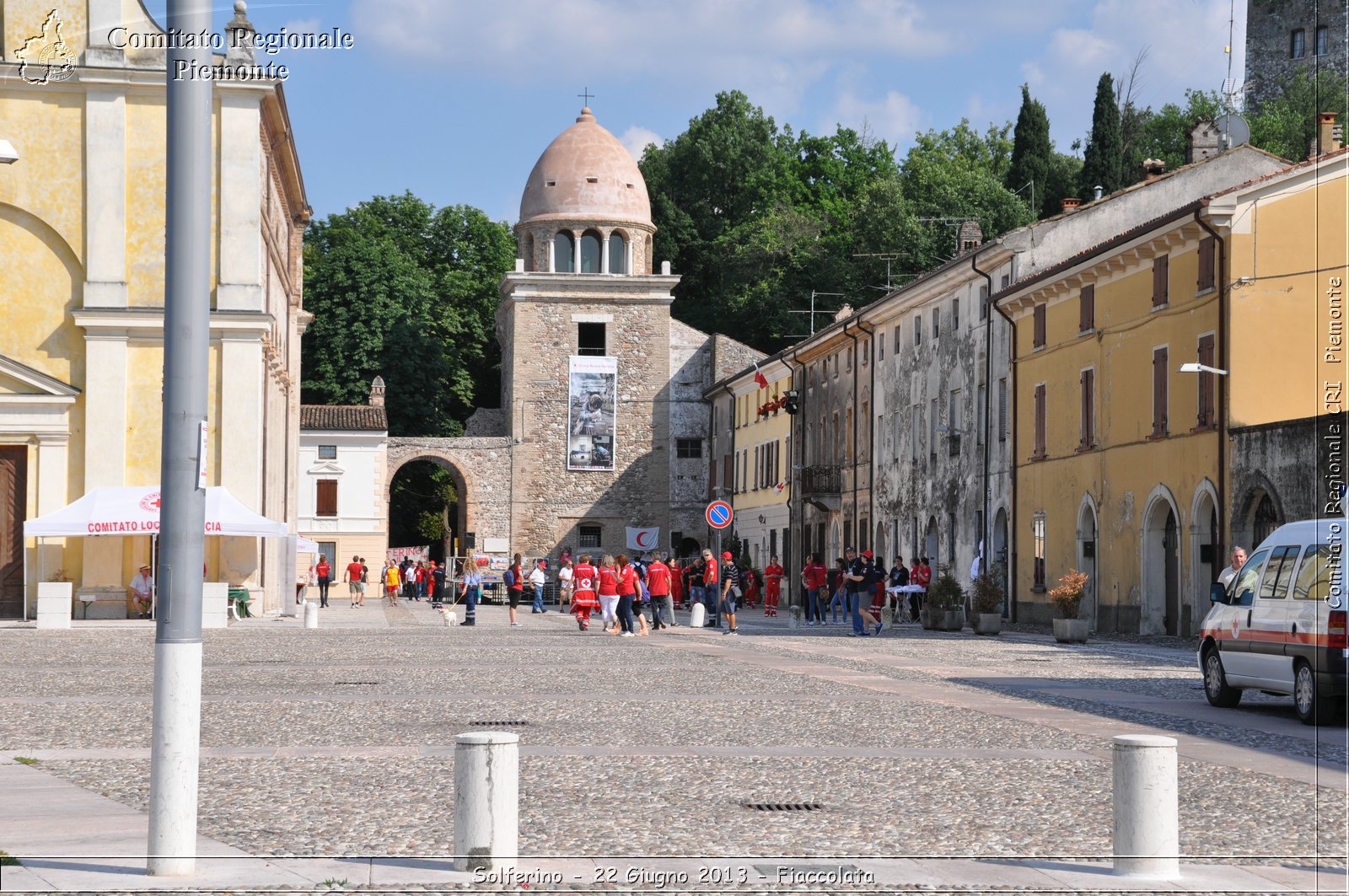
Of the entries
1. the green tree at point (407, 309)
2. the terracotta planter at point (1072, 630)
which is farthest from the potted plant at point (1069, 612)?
the green tree at point (407, 309)

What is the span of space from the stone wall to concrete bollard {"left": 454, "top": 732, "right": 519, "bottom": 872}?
3478 inches

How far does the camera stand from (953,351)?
5144cm

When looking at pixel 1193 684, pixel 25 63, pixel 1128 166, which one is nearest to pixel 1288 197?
pixel 1193 684

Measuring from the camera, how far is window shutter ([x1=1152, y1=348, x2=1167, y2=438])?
119ft

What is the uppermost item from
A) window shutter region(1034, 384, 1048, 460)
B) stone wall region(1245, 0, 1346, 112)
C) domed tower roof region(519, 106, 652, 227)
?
stone wall region(1245, 0, 1346, 112)

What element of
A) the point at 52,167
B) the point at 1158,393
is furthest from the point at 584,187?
the point at 1158,393

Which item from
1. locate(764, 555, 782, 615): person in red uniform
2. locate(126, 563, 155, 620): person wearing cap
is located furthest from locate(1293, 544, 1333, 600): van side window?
locate(764, 555, 782, 615): person in red uniform

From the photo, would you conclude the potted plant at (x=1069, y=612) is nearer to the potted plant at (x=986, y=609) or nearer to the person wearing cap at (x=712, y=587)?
the potted plant at (x=986, y=609)

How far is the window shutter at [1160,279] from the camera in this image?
36406 millimetres

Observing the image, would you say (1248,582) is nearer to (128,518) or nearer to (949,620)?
(949,620)

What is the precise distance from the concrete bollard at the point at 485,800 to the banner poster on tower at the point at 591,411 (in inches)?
2785

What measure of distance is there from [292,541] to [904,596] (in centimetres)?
1579

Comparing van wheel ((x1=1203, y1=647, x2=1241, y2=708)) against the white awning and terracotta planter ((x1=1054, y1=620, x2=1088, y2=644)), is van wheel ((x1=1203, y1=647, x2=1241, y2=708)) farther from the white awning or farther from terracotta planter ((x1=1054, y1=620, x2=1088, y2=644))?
the white awning

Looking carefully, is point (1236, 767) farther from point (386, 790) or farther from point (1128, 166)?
point (1128, 166)
